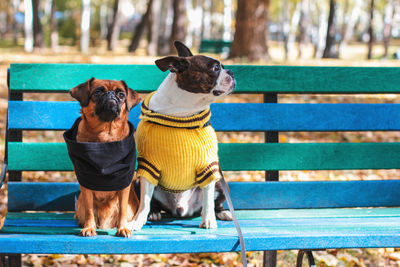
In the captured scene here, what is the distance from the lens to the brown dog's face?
2.44 meters

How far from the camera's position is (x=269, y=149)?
340 cm

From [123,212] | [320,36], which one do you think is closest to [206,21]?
[320,36]

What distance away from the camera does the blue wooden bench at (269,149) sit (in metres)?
3.15

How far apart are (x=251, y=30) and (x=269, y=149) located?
884 centimetres

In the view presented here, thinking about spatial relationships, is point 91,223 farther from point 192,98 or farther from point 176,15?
point 176,15

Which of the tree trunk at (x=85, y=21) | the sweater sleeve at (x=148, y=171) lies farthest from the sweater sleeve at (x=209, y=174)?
the tree trunk at (x=85, y=21)

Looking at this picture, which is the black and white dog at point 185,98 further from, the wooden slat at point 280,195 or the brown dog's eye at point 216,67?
the wooden slat at point 280,195

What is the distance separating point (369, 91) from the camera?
349cm

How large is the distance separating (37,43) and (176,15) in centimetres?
824

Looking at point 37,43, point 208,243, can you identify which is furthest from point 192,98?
point 37,43

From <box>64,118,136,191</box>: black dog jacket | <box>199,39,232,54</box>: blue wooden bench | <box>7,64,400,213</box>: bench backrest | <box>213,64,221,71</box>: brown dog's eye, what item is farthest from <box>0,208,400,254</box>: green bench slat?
<box>199,39,232,54</box>: blue wooden bench

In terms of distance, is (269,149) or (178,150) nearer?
(178,150)

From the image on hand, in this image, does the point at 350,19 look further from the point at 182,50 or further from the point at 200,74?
the point at 200,74

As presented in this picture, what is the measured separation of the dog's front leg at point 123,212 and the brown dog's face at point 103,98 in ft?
1.39
